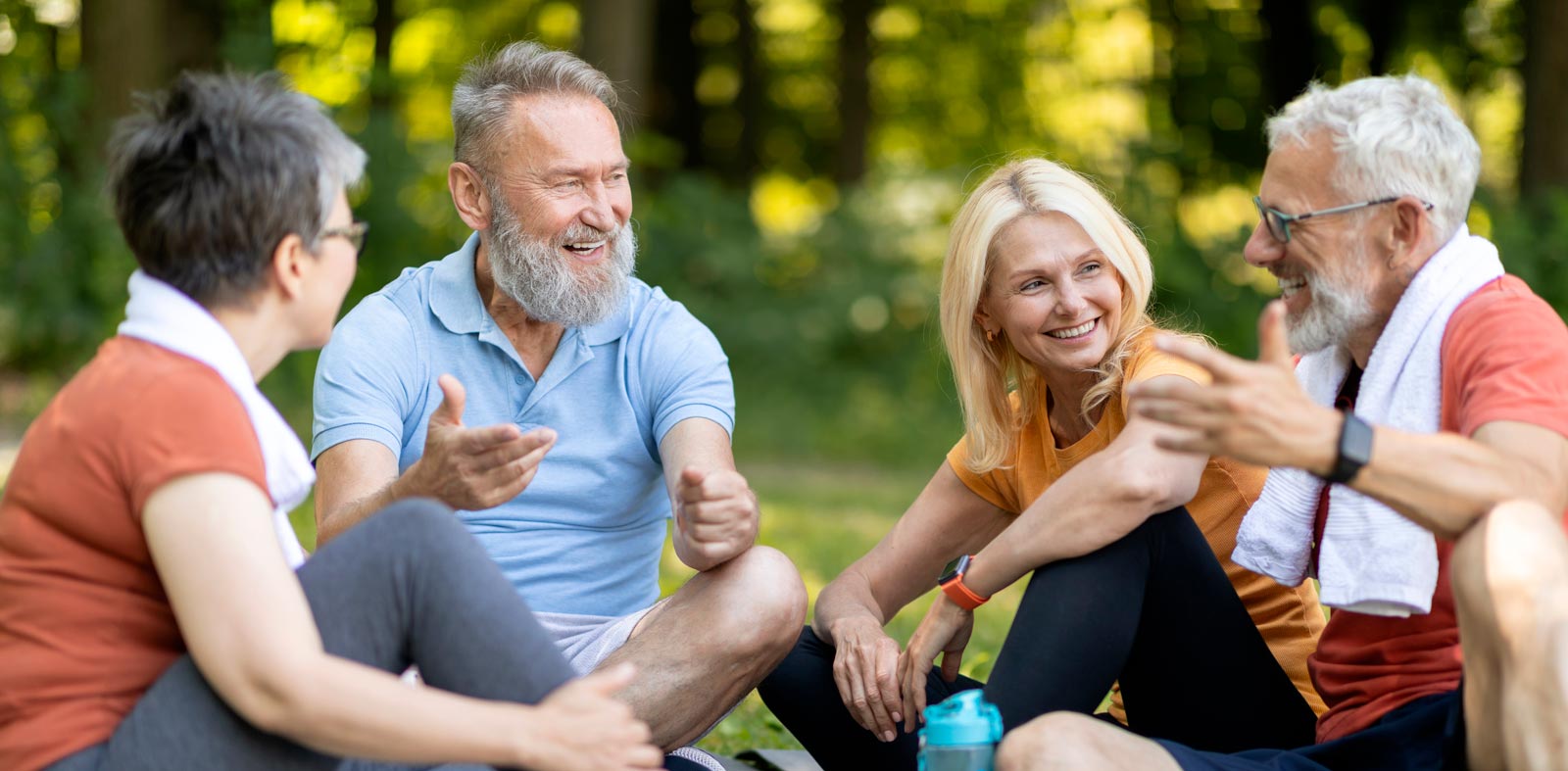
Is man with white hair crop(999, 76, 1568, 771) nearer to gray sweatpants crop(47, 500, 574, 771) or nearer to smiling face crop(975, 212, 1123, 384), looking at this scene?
smiling face crop(975, 212, 1123, 384)

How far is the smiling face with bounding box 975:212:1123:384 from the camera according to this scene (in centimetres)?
337

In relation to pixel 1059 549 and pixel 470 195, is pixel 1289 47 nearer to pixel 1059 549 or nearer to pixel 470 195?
pixel 470 195

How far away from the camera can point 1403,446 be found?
7.95 feet

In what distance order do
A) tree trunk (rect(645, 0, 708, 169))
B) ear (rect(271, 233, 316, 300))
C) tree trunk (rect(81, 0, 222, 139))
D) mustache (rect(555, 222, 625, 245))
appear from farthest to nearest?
1. tree trunk (rect(645, 0, 708, 169))
2. tree trunk (rect(81, 0, 222, 139))
3. mustache (rect(555, 222, 625, 245))
4. ear (rect(271, 233, 316, 300))

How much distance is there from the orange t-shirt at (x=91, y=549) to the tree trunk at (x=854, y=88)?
13162 mm

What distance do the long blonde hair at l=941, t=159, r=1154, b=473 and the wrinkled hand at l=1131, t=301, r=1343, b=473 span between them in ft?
3.06

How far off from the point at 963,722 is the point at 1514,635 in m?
0.92

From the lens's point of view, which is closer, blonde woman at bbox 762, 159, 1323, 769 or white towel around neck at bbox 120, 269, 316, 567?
white towel around neck at bbox 120, 269, 316, 567

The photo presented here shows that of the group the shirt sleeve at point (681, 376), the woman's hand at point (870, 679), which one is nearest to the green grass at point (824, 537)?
the woman's hand at point (870, 679)

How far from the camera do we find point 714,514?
3176 mm

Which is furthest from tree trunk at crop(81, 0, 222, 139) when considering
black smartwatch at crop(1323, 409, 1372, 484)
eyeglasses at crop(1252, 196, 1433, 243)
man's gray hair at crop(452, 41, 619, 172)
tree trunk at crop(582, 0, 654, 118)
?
black smartwatch at crop(1323, 409, 1372, 484)

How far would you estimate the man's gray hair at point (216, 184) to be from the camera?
2422 millimetres

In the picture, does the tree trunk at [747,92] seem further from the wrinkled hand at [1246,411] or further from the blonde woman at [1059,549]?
the wrinkled hand at [1246,411]

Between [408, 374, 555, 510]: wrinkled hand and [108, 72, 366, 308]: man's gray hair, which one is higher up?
[108, 72, 366, 308]: man's gray hair
